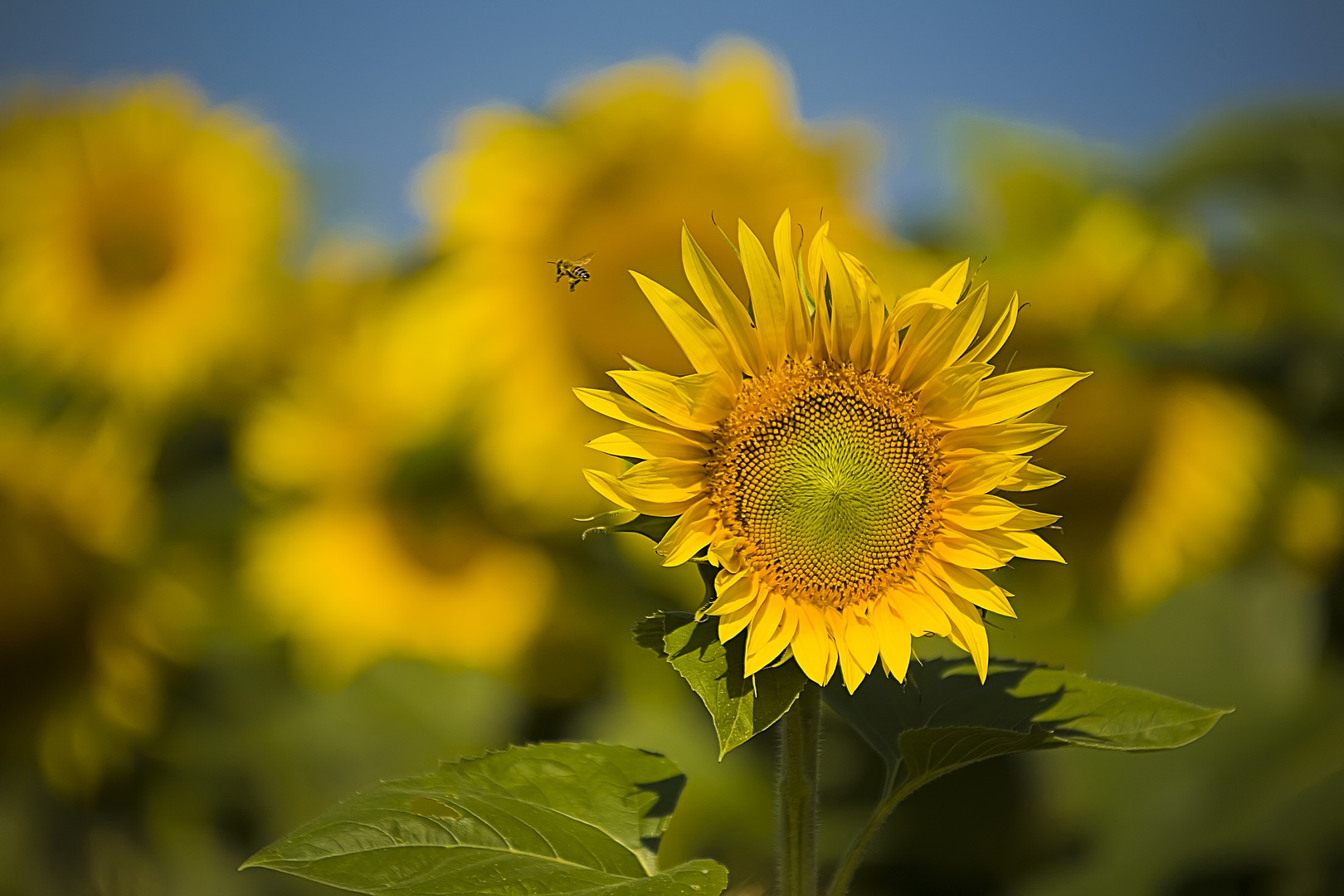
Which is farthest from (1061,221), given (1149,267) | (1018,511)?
(1018,511)

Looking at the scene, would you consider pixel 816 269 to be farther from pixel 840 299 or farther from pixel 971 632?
pixel 971 632

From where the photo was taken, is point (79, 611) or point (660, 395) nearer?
point (660, 395)

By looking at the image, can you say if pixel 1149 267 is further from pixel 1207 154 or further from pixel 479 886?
pixel 479 886

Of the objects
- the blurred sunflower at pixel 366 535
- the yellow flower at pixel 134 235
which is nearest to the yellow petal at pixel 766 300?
the blurred sunflower at pixel 366 535

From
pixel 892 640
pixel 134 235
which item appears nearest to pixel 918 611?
pixel 892 640

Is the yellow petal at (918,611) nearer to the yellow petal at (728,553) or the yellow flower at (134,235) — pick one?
the yellow petal at (728,553)

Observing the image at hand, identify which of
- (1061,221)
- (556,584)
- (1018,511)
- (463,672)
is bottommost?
(463,672)
